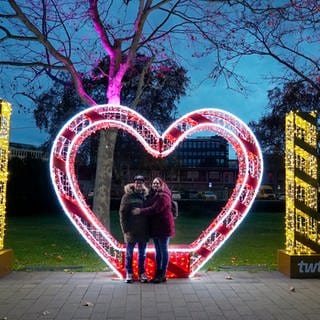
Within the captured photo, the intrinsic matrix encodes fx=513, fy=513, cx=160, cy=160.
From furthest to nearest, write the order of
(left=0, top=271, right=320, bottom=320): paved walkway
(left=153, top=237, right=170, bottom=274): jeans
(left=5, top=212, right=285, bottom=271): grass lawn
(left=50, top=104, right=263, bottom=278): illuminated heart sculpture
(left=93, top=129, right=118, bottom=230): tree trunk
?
1. (left=93, top=129, right=118, bottom=230): tree trunk
2. (left=5, top=212, right=285, bottom=271): grass lawn
3. (left=50, top=104, right=263, bottom=278): illuminated heart sculpture
4. (left=153, top=237, right=170, bottom=274): jeans
5. (left=0, top=271, right=320, bottom=320): paved walkway

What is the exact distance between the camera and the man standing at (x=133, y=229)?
919 cm

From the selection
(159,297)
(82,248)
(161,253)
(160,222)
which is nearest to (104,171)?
(82,248)

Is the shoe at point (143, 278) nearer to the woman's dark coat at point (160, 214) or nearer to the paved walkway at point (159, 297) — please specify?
the paved walkway at point (159, 297)

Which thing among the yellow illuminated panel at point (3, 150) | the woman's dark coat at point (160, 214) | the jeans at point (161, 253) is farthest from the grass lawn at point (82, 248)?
the woman's dark coat at point (160, 214)

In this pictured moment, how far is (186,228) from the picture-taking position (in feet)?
72.1

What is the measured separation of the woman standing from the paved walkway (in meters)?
0.36

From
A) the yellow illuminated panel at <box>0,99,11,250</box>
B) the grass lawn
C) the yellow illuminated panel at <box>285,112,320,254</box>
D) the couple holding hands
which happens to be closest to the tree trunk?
the grass lawn

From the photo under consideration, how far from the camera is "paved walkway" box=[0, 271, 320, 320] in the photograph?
23.5 feet

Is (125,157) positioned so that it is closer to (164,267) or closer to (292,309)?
(164,267)

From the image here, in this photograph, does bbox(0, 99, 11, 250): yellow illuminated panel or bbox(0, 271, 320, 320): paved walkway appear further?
bbox(0, 99, 11, 250): yellow illuminated panel

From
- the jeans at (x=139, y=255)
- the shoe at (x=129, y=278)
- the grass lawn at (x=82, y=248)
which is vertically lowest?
the grass lawn at (x=82, y=248)

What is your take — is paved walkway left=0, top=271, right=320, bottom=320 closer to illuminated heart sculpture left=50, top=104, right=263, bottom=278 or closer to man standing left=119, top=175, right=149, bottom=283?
man standing left=119, top=175, right=149, bottom=283

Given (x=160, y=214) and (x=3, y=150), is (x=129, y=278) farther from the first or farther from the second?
(x=3, y=150)

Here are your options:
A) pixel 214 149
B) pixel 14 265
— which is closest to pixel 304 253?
pixel 14 265
